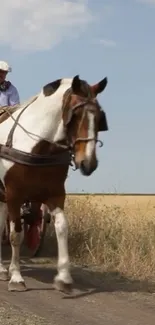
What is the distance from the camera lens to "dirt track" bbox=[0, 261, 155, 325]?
6195mm

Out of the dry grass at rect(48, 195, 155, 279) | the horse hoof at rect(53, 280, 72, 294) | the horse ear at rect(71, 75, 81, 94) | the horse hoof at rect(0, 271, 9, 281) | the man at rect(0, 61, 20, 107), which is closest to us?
the horse ear at rect(71, 75, 81, 94)

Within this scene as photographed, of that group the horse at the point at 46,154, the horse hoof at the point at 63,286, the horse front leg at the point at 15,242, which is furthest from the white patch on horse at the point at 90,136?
the horse hoof at the point at 63,286

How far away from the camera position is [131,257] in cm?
890

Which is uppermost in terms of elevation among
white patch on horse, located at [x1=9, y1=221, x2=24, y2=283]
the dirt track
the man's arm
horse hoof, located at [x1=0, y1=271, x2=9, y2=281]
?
the man's arm

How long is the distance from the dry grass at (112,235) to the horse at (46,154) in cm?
152

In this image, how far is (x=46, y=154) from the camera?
7410 millimetres

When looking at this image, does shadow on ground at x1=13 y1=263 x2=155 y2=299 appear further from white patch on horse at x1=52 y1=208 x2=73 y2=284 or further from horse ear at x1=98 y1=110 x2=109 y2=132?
horse ear at x1=98 y1=110 x2=109 y2=132

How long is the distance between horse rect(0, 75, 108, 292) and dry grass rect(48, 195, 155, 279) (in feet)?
4.98

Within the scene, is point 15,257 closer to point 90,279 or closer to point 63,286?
point 63,286

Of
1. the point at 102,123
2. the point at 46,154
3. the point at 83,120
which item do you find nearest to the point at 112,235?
the point at 46,154

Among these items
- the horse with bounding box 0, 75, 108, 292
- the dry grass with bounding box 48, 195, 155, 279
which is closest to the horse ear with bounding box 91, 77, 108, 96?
the horse with bounding box 0, 75, 108, 292

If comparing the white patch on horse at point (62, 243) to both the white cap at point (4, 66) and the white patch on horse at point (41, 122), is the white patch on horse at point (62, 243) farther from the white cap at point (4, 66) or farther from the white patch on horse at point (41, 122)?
the white cap at point (4, 66)

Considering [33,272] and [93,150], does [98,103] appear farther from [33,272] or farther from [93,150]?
[33,272]

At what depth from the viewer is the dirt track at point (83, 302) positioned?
244 inches
